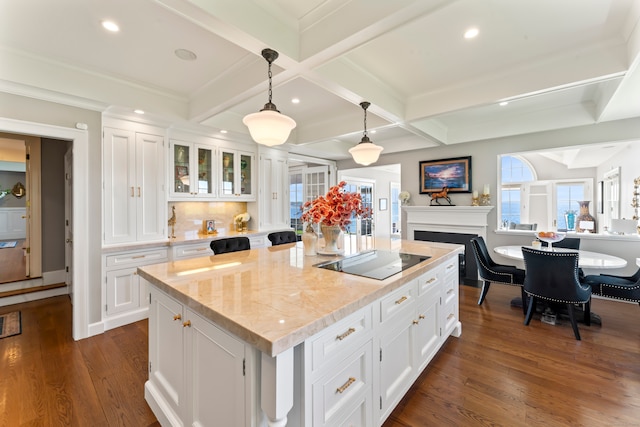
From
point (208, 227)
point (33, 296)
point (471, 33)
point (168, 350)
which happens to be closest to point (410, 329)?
point (168, 350)

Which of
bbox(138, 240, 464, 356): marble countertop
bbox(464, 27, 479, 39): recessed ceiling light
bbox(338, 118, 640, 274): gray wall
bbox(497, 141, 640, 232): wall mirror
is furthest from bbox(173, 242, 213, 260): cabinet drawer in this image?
bbox(497, 141, 640, 232): wall mirror

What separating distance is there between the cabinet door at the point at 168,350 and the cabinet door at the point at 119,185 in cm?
183

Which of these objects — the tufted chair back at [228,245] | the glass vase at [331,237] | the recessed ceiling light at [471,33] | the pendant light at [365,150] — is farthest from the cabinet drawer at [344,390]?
the recessed ceiling light at [471,33]

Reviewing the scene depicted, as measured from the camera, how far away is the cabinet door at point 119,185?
3053 millimetres

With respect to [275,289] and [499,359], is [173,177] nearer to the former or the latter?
[275,289]

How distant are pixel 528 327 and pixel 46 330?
5.26 m

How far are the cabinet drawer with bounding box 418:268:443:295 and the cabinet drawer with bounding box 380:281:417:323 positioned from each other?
0.12 metres

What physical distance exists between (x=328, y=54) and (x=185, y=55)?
4.44 ft

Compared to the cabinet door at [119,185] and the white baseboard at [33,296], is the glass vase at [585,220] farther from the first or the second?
the white baseboard at [33,296]

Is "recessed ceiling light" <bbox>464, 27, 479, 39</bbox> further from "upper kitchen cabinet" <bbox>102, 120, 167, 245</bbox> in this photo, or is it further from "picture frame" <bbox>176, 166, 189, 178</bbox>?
"picture frame" <bbox>176, 166, 189, 178</bbox>

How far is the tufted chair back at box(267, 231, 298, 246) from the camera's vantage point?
11.1 feet

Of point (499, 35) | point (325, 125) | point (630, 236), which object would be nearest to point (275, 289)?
point (499, 35)

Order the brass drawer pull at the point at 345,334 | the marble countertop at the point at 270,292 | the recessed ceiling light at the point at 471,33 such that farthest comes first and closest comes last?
the recessed ceiling light at the point at 471,33
the brass drawer pull at the point at 345,334
the marble countertop at the point at 270,292

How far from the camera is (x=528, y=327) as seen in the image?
3.03 m
